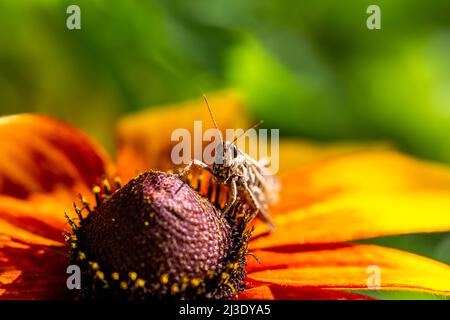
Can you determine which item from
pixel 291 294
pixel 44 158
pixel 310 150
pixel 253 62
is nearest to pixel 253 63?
pixel 253 62

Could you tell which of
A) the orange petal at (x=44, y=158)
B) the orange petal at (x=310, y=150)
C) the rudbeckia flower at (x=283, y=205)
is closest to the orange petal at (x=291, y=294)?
the rudbeckia flower at (x=283, y=205)

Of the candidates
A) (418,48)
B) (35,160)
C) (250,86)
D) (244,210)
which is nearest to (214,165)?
(244,210)

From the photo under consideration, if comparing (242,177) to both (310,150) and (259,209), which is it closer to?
(259,209)

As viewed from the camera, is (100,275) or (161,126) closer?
(100,275)

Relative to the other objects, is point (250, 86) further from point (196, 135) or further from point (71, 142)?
point (71, 142)

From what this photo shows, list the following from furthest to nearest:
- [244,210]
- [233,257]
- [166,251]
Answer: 1. [244,210]
2. [233,257]
3. [166,251]

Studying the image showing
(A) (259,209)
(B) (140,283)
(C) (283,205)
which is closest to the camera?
(B) (140,283)
